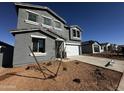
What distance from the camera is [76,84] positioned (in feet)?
20.0

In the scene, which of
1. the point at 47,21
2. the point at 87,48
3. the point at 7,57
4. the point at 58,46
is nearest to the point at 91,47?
the point at 87,48

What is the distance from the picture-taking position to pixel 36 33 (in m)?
11.8

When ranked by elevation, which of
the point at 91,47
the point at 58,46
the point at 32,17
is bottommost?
the point at 58,46

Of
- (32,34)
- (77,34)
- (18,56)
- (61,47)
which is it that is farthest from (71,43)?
(18,56)

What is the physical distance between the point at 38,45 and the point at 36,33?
1.46 meters

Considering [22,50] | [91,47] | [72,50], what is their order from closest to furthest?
1. [22,50]
2. [72,50]
3. [91,47]

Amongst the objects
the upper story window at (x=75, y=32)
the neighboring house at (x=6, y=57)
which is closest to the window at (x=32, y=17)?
the neighboring house at (x=6, y=57)

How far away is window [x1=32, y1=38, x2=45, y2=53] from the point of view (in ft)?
38.7

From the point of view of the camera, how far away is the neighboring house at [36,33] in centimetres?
1043

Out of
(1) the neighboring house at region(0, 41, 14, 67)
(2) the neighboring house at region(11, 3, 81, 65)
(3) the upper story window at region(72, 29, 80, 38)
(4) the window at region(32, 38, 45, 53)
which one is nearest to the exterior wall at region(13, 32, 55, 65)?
(2) the neighboring house at region(11, 3, 81, 65)

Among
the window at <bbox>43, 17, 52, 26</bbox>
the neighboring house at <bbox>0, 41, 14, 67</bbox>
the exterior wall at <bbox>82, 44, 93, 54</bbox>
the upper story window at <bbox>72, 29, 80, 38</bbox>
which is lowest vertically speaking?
the neighboring house at <bbox>0, 41, 14, 67</bbox>

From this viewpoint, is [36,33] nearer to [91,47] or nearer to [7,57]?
[7,57]

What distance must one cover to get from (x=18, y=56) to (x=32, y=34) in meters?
2.87

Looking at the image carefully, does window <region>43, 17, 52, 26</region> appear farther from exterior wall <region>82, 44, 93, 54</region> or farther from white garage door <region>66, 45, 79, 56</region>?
exterior wall <region>82, 44, 93, 54</region>
